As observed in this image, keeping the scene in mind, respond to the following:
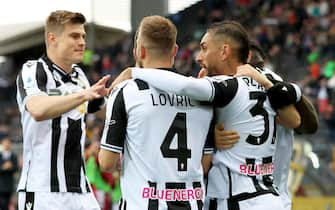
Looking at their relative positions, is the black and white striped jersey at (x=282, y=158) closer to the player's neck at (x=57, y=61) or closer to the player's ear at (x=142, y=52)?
the player's ear at (x=142, y=52)

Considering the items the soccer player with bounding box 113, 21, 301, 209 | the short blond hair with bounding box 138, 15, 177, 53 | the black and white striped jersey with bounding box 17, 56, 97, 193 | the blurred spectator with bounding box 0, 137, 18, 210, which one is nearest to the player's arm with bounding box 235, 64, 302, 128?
the soccer player with bounding box 113, 21, 301, 209

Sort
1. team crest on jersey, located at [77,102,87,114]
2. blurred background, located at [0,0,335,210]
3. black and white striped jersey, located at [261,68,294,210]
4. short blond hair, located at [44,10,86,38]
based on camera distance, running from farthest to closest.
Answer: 1. blurred background, located at [0,0,335,210]
2. team crest on jersey, located at [77,102,87,114]
3. short blond hair, located at [44,10,86,38]
4. black and white striped jersey, located at [261,68,294,210]

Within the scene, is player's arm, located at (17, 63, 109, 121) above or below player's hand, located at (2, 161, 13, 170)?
above

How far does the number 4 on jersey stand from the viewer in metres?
4.93

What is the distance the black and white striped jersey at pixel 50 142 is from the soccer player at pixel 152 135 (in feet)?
3.69

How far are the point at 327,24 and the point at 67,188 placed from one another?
20.1 metres

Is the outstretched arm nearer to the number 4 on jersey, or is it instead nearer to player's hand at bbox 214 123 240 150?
the number 4 on jersey

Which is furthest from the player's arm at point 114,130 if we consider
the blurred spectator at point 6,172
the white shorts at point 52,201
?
the blurred spectator at point 6,172

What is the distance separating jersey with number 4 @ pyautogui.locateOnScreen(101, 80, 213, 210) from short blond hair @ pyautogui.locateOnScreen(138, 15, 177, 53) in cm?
22

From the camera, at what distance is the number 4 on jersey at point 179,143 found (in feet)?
16.2

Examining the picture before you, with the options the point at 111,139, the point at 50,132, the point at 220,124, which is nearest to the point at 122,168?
the point at 111,139

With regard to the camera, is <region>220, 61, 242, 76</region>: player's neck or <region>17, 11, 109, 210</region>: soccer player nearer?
<region>220, 61, 242, 76</region>: player's neck

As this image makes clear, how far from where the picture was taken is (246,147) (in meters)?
5.31

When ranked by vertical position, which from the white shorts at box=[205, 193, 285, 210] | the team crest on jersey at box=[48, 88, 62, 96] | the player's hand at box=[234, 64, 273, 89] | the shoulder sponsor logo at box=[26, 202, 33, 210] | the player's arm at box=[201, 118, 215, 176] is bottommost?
the shoulder sponsor logo at box=[26, 202, 33, 210]
